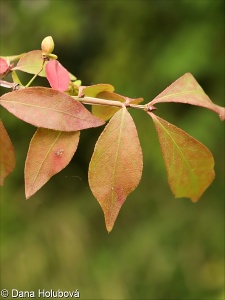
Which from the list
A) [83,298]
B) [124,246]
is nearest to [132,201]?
[124,246]

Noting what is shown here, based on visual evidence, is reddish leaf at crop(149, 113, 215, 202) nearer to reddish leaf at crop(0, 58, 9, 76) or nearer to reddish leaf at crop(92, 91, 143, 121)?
reddish leaf at crop(92, 91, 143, 121)

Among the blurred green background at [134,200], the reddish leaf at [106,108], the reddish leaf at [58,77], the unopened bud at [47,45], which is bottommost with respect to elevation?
the blurred green background at [134,200]

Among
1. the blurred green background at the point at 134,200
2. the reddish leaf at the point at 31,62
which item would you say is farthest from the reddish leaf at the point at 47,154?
the blurred green background at the point at 134,200

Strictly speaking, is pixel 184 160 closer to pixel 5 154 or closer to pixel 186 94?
pixel 186 94

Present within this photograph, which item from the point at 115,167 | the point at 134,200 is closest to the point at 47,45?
the point at 115,167

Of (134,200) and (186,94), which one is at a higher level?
(186,94)

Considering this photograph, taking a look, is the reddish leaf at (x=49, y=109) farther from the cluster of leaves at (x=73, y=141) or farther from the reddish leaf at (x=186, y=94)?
the reddish leaf at (x=186, y=94)
